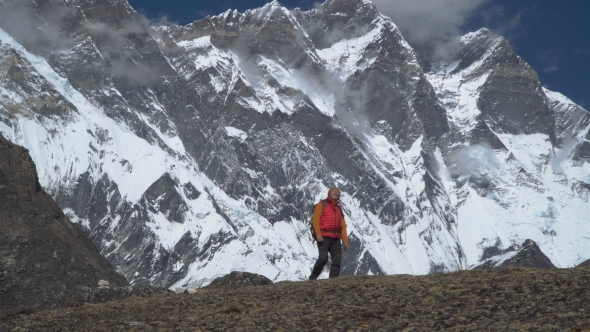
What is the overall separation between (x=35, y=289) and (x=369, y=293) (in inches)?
1134

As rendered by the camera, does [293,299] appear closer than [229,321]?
No

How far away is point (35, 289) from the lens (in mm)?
46594

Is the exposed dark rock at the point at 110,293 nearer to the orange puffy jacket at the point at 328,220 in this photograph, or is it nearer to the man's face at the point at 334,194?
the orange puffy jacket at the point at 328,220

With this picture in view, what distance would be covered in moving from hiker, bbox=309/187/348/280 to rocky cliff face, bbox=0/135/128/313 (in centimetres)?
1529

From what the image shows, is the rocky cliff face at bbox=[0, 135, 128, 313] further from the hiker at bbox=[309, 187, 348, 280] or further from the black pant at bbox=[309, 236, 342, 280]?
the hiker at bbox=[309, 187, 348, 280]

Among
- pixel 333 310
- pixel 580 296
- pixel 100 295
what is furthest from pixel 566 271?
pixel 100 295

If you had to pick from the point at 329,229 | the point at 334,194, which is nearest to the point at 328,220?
the point at 329,229

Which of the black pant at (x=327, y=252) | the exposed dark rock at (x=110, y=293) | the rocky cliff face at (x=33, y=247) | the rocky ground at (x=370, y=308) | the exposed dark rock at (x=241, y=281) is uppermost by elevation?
the rocky cliff face at (x=33, y=247)

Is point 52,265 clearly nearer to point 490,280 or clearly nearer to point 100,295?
point 100,295

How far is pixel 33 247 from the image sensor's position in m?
65.2

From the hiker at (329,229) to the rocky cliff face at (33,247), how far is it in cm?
1529

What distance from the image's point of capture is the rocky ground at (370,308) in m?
17.5

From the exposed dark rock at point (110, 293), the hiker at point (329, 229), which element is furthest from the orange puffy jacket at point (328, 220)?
the exposed dark rock at point (110, 293)

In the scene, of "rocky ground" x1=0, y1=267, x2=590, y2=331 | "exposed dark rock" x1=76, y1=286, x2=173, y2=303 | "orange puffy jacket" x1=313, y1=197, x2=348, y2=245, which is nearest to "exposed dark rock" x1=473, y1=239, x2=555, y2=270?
"orange puffy jacket" x1=313, y1=197, x2=348, y2=245
